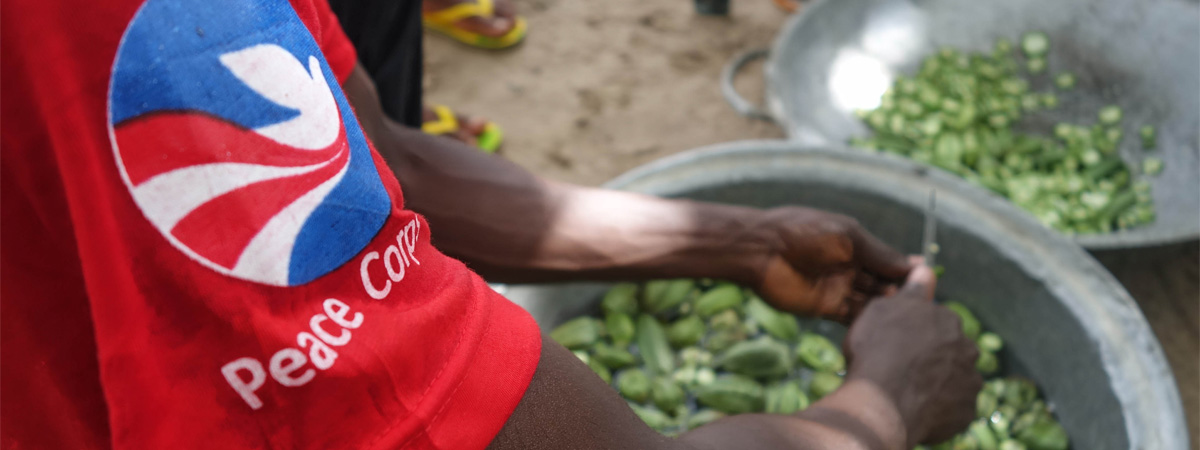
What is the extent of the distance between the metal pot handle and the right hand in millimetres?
1289

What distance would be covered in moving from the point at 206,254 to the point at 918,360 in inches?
38.4

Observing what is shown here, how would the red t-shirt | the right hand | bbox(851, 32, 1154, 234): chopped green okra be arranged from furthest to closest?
bbox(851, 32, 1154, 234): chopped green okra → the right hand → the red t-shirt

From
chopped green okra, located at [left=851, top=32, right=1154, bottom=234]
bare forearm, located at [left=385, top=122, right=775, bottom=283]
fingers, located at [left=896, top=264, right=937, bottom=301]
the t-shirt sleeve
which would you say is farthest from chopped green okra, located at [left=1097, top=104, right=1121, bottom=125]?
the t-shirt sleeve

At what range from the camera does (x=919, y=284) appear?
1.23 meters

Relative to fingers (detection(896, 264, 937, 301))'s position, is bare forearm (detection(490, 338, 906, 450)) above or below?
above

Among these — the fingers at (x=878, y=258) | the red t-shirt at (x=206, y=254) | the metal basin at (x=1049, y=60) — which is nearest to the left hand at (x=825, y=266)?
the fingers at (x=878, y=258)

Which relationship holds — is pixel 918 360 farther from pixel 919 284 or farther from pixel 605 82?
pixel 605 82

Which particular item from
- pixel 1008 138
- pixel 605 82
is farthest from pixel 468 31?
pixel 1008 138

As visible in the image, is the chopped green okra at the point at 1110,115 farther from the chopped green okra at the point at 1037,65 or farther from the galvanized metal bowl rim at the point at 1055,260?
the galvanized metal bowl rim at the point at 1055,260

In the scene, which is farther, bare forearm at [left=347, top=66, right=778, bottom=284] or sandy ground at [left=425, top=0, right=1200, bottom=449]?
sandy ground at [left=425, top=0, right=1200, bottom=449]

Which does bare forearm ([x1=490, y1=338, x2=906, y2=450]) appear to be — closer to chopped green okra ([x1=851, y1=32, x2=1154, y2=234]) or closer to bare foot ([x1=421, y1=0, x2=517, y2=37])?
chopped green okra ([x1=851, y1=32, x2=1154, y2=234])

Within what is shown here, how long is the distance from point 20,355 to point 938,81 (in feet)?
7.33

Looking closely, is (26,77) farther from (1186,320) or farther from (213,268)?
(1186,320)

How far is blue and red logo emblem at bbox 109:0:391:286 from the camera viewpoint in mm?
338
